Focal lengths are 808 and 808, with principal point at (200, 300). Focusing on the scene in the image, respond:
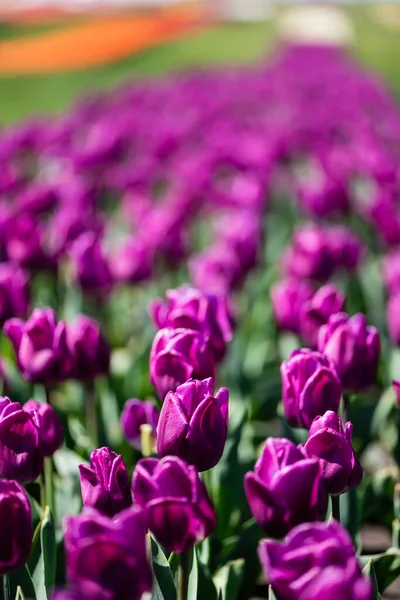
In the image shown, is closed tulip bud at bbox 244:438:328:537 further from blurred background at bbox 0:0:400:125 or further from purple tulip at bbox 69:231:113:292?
blurred background at bbox 0:0:400:125

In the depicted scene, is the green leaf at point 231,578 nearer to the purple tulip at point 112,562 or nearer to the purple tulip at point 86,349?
the purple tulip at point 86,349

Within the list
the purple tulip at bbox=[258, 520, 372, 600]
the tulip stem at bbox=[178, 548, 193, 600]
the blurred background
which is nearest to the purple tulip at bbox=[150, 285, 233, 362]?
the tulip stem at bbox=[178, 548, 193, 600]

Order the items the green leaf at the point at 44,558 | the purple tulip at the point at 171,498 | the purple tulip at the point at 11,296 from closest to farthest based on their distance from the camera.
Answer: the purple tulip at the point at 171,498 → the green leaf at the point at 44,558 → the purple tulip at the point at 11,296

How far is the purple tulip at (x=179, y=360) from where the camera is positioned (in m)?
1.49

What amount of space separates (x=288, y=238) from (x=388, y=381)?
190 centimetres

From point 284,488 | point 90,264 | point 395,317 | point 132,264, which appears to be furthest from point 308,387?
point 132,264

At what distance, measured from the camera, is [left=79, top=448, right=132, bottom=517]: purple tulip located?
123 cm

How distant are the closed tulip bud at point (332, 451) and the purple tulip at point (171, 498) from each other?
23 centimetres

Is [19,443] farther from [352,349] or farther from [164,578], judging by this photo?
[352,349]

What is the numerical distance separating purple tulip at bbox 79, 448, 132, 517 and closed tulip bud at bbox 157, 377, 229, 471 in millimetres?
80

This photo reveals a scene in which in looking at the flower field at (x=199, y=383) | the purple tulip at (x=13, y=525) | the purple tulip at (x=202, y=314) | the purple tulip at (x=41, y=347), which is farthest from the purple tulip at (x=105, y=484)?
the purple tulip at (x=41, y=347)

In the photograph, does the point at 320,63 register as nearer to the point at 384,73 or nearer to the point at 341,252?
the point at 384,73

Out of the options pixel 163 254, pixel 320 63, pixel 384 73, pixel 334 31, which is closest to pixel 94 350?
pixel 163 254

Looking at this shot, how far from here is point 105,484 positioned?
1239mm
